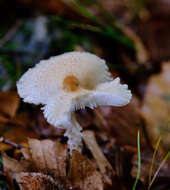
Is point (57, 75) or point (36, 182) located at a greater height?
point (57, 75)

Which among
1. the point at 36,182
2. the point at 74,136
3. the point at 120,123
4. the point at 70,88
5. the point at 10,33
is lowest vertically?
the point at 36,182

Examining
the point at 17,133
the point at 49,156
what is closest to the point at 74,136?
the point at 49,156

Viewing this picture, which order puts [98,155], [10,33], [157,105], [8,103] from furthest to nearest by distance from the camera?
[10,33] → [157,105] → [8,103] → [98,155]

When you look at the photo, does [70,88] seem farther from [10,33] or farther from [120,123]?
[10,33]

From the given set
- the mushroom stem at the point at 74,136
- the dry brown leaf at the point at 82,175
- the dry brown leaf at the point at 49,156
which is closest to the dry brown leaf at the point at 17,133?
the dry brown leaf at the point at 49,156

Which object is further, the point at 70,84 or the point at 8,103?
the point at 8,103

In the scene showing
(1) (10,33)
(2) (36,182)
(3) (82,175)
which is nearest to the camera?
(2) (36,182)

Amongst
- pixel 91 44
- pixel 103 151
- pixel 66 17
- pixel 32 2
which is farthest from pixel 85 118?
pixel 32 2
